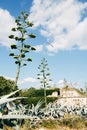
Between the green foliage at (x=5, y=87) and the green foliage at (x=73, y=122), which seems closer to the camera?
the green foliage at (x=73, y=122)

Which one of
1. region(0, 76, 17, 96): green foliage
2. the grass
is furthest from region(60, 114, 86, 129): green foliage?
region(0, 76, 17, 96): green foliage

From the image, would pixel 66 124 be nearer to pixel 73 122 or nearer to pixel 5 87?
pixel 73 122

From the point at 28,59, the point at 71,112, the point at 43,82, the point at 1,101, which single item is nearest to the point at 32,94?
the point at 43,82

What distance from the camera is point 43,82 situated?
42031mm

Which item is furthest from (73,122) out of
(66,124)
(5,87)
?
(5,87)

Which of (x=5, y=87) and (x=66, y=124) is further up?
(x=5, y=87)

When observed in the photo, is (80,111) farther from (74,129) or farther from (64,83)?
(64,83)

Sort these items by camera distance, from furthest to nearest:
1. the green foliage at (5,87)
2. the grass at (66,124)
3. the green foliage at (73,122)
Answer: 1. the green foliage at (5,87)
2. the green foliage at (73,122)
3. the grass at (66,124)

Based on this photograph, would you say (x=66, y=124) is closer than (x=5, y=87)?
Yes

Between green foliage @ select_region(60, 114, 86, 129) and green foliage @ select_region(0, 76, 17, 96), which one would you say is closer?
green foliage @ select_region(60, 114, 86, 129)

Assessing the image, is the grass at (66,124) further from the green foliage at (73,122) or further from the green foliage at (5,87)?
the green foliage at (5,87)

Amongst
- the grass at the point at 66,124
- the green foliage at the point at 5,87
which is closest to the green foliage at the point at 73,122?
the grass at the point at 66,124

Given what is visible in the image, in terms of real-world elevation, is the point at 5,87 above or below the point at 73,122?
above

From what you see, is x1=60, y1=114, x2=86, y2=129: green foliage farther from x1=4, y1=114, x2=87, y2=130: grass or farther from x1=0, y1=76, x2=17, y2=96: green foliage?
x1=0, y1=76, x2=17, y2=96: green foliage
